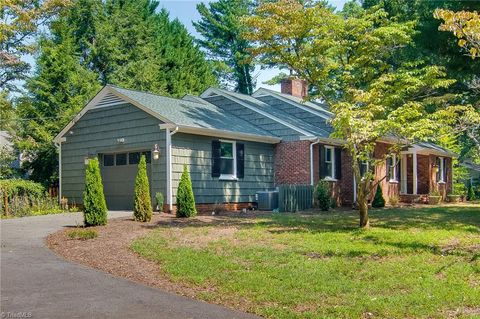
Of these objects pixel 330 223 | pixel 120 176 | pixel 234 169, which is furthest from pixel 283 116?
pixel 330 223

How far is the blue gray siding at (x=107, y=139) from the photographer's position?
1720 cm

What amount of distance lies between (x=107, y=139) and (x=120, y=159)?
3.04ft

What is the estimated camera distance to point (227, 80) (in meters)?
43.3

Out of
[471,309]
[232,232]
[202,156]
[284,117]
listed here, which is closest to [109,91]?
[202,156]

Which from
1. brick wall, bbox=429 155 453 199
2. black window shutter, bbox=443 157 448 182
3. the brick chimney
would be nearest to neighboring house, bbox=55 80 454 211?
the brick chimney

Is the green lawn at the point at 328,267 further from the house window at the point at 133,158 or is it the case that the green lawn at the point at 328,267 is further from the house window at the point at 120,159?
the house window at the point at 120,159

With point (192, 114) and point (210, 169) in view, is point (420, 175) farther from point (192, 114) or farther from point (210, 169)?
point (192, 114)

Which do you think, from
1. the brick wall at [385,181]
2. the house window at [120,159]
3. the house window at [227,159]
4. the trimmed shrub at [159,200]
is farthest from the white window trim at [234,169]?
the brick wall at [385,181]

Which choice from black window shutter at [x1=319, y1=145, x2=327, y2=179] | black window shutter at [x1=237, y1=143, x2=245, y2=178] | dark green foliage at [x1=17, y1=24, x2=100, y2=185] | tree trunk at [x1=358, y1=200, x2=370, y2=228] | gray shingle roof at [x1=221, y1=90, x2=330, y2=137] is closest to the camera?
tree trunk at [x1=358, y1=200, x2=370, y2=228]

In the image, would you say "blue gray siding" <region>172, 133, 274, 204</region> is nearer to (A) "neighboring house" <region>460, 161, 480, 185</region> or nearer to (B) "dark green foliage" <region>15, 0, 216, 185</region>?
(B) "dark green foliage" <region>15, 0, 216, 185</region>

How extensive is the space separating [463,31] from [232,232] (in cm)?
657

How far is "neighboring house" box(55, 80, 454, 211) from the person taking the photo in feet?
56.5

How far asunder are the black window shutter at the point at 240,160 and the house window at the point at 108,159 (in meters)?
4.81

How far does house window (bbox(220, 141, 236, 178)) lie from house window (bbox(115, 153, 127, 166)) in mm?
3639
